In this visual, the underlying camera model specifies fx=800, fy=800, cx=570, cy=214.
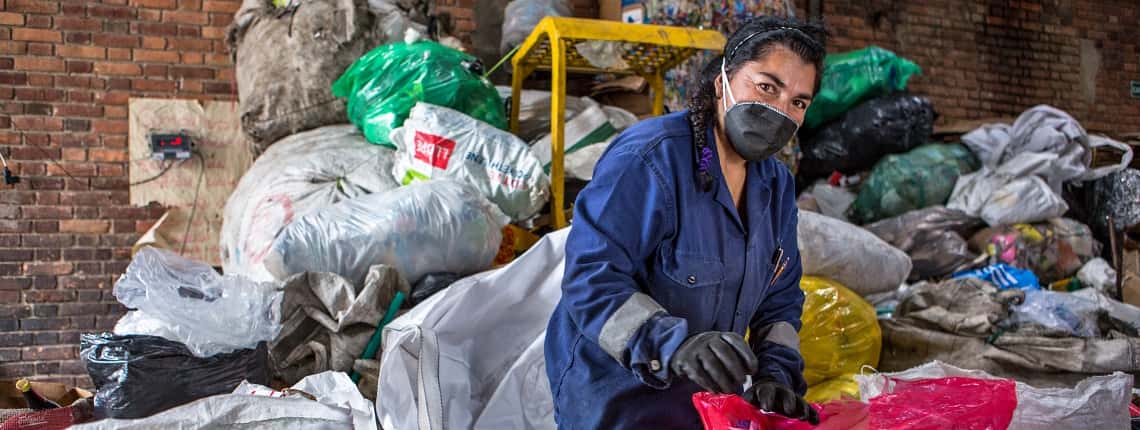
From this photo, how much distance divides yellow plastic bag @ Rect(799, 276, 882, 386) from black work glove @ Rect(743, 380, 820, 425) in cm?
117

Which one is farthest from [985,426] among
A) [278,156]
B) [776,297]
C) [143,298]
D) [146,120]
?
[146,120]

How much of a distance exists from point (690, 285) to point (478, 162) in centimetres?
157

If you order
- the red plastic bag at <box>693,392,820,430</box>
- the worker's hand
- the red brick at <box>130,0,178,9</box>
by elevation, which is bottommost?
the red plastic bag at <box>693,392,820,430</box>

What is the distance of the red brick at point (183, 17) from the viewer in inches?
153

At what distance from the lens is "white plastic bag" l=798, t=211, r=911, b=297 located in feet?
8.59

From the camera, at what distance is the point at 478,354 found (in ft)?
6.48

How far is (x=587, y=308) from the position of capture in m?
1.16

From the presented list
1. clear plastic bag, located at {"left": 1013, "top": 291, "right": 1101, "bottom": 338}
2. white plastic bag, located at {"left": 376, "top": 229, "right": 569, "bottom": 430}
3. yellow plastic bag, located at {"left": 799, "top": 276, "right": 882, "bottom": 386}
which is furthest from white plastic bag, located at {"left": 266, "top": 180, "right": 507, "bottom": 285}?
clear plastic bag, located at {"left": 1013, "top": 291, "right": 1101, "bottom": 338}

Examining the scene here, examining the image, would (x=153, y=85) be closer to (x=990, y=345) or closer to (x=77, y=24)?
(x=77, y=24)

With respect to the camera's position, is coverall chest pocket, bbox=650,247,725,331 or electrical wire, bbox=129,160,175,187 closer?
coverall chest pocket, bbox=650,247,725,331

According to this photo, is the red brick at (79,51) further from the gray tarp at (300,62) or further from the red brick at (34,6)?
the gray tarp at (300,62)

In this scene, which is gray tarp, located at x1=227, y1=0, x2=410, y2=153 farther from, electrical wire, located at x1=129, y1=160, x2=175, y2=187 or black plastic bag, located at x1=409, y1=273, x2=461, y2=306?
black plastic bag, located at x1=409, y1=273, x2=461, y2=306

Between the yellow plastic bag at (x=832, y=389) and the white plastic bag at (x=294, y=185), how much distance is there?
156 cm

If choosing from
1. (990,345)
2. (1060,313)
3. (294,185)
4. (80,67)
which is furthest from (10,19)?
(1060,313)
